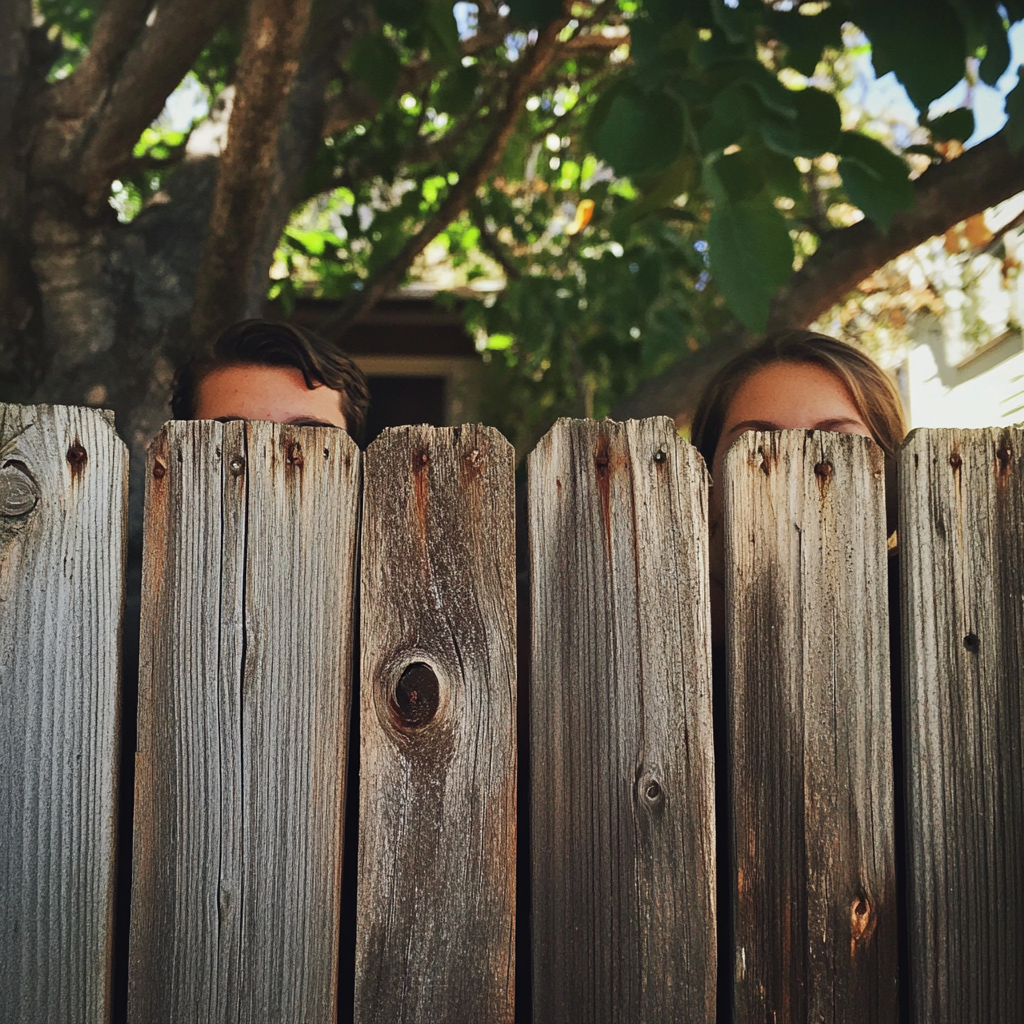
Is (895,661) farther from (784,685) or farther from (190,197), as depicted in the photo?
(190,197)

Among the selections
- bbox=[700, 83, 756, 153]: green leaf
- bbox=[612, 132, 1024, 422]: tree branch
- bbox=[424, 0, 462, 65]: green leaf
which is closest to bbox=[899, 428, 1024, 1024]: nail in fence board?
bbox=[700, 83, 756, 153]: green leaf

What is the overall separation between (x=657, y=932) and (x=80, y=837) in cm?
75

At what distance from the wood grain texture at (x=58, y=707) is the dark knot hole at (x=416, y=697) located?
0.36 metres

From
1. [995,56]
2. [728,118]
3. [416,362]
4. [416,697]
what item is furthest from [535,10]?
[416,362]

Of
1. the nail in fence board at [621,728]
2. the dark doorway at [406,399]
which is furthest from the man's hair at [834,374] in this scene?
the dark doorway at [406,399]

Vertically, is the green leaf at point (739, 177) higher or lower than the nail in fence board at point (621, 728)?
higher

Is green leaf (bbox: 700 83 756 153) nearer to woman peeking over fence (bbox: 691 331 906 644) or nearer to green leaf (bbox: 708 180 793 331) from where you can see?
green leaf (bbox: 708 180 793 331)

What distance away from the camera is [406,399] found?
7.69 metres

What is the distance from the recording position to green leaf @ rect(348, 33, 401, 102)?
107 inches

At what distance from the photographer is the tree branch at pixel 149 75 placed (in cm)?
232

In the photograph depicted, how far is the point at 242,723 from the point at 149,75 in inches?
74.5

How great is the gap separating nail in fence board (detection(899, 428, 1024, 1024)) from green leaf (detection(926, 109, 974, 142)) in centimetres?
118

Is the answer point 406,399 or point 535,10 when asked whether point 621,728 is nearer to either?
point 535,10

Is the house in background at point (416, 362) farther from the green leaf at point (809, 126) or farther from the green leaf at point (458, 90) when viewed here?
the green leaf at point (809, 126)
